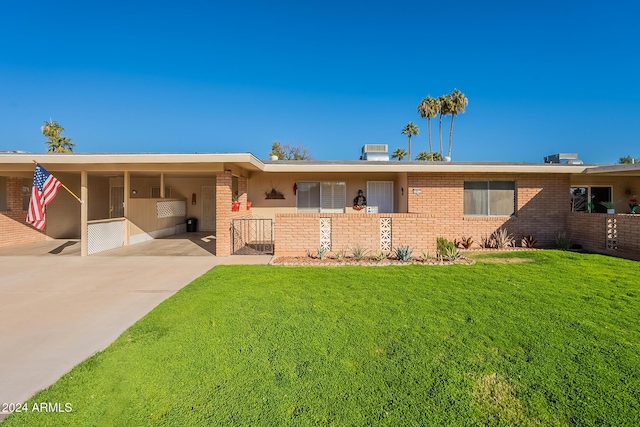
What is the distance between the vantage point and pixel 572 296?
195 inches

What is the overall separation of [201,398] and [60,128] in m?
40.3

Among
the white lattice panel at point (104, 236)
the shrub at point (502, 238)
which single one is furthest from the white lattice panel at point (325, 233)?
the white lattice panel at point (104, 236)

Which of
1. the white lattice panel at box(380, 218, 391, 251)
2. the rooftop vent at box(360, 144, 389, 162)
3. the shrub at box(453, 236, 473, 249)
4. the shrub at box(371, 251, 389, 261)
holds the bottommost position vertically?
the shrub at box(371, 251, 389, 261)

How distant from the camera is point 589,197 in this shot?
40.6ft

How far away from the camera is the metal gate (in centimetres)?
925

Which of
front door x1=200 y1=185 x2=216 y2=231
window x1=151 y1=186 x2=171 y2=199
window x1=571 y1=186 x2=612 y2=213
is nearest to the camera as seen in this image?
window x1=571 y1=186 x2=612 y2=213

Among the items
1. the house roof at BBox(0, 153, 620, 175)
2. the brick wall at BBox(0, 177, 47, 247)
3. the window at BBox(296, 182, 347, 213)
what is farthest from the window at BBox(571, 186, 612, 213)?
the brick wall at BBox(0, 177, 47, 247)

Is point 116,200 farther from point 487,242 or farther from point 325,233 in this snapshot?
point 487,242

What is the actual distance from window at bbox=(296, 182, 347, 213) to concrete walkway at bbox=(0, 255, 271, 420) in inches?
163

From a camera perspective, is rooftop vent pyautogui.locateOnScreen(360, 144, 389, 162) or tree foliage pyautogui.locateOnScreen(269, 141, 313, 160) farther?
tree foliage pyautogui.locateOnScreen(269, 141, 313, 160)

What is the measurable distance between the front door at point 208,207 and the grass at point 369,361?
34.4 feet

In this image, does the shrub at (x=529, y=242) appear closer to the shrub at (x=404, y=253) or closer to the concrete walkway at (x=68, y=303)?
the shrub at (x=404, y=253)

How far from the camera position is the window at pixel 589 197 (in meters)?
12.4

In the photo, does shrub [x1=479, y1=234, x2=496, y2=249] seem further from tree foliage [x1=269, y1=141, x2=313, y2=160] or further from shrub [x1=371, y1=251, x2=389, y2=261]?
tree foliage [x1=269, y1=141, x2=313, y2=160]
